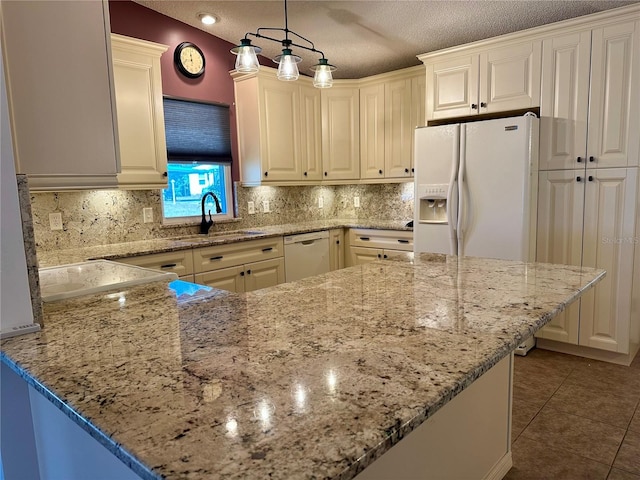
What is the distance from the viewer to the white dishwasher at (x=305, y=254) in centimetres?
377

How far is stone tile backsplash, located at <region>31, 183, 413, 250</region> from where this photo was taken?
2.93m

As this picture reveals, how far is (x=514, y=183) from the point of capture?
9.89ft

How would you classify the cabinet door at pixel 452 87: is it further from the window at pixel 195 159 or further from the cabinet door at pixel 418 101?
the window at pixel 195 159

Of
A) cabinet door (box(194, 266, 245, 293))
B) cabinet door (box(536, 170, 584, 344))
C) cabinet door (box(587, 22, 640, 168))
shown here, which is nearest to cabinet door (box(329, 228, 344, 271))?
cabinet door (box(194, 266, 245, 293))

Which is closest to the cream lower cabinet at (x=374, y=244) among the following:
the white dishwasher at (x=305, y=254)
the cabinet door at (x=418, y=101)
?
the white dishwasher at (x=305, y=254)

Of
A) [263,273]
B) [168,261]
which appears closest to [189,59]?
[168,261]

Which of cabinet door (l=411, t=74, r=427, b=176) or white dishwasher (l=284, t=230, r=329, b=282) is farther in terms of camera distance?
cabinet door (l=411, t=74, r=427, b=176)

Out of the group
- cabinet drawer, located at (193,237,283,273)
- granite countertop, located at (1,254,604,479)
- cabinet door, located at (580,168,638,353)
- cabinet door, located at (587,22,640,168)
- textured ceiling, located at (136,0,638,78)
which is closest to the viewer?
granite countertop, located at (1,254,604,479)

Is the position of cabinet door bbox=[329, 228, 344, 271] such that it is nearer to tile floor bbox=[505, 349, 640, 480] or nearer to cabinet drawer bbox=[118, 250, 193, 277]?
cabinet drawer bbox=[118, 250, 193, 277]

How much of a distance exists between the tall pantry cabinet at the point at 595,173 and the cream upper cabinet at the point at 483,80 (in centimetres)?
10

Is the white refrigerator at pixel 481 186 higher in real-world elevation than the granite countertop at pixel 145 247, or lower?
higher

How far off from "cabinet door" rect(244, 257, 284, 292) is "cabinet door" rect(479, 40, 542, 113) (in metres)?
2.08

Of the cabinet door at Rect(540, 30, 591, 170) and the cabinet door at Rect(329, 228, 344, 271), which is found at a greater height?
the cabinet door at Rect(540, 30, 591, 170)

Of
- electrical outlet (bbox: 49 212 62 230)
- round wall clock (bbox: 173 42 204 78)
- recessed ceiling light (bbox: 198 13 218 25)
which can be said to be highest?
recessed ceiling light (bbox: 198 13 218 25)
